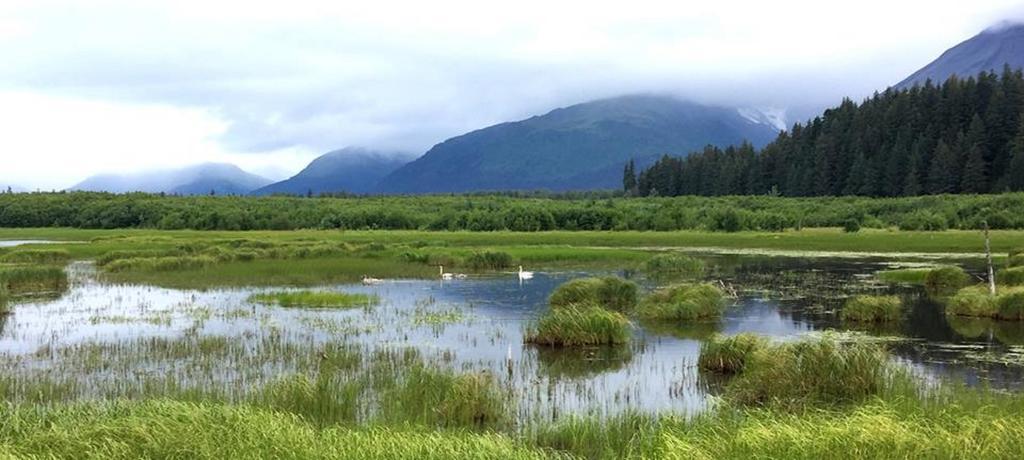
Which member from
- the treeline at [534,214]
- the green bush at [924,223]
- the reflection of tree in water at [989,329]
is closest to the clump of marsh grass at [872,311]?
the reflection of tree in water at [989,329]

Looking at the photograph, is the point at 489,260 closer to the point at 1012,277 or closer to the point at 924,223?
the point at 1012,277

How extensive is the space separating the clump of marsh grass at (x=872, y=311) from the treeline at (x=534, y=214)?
56072 mm

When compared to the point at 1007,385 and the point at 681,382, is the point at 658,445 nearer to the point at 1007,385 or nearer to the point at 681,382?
the point at 681,382

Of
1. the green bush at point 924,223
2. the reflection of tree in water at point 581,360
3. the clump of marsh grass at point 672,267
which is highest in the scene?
the green bush at point 924,223

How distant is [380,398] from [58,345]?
40.6 feet

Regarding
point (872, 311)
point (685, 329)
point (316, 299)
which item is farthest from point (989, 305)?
point (316, 299)

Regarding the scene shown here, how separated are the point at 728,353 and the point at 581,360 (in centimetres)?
385

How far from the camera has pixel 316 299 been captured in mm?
33062

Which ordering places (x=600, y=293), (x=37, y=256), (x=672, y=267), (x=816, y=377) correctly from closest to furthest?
(x=816, y=377) < (x=600, y=293) < (x=672, y=267) < (x=37, y=256)

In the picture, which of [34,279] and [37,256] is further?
[37,256]

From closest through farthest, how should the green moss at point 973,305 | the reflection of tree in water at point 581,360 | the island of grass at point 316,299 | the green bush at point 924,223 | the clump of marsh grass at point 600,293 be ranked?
the reflection of tree in water at point 581,360 < the green moss at point 973,305 < the clump of marsh grass at point 600,293 < the island of grass at point 316,299 < the green bush at point 924,223

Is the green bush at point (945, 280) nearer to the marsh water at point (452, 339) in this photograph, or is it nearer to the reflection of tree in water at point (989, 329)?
the marsh water at point (452, 339)

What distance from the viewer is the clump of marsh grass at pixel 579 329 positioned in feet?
75.0

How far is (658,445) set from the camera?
10.9 m
